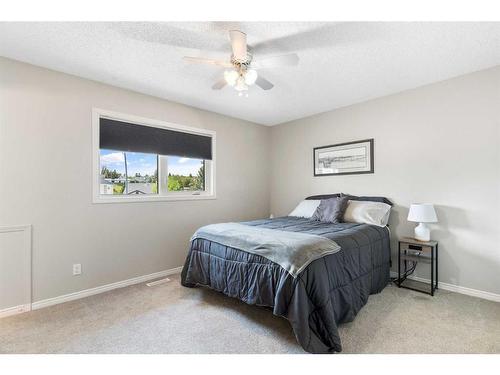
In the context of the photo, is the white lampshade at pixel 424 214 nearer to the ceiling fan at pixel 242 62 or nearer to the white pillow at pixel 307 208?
the white pillow at pixel 307 208

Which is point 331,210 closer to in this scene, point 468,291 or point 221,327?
point 468,291

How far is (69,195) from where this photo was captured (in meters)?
2.62

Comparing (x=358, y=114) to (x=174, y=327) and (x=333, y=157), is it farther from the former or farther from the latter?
(x=174, y=327)

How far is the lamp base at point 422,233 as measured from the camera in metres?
2.79

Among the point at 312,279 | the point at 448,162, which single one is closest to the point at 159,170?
the point at 312,279

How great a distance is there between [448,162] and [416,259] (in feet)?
3.81

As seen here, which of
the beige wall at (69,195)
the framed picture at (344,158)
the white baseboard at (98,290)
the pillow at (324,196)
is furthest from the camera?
the pillow at (324,196)

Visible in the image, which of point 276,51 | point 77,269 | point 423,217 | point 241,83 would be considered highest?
point 276,51

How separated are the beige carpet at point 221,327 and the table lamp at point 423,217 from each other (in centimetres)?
63

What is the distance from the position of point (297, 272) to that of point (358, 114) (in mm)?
2736

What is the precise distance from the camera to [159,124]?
10.9 ft

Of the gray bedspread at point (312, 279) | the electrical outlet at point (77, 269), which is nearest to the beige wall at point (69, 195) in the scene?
the electrical outlet at point (77, 269)

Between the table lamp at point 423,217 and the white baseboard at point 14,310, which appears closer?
the white baseboard at point 14,310

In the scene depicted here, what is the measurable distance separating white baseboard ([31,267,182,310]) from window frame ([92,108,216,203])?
0.97 metres
